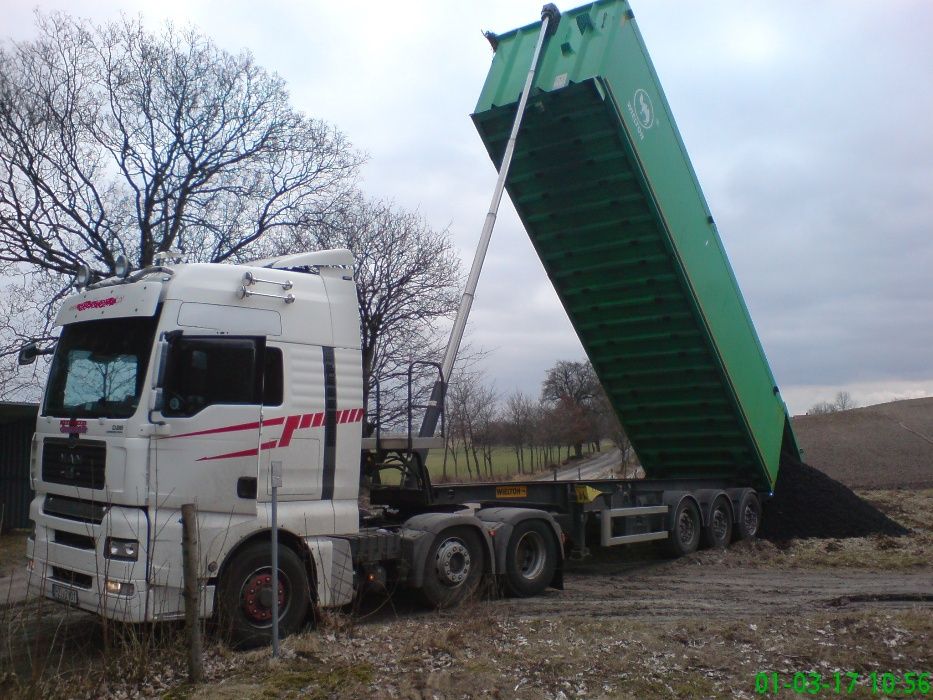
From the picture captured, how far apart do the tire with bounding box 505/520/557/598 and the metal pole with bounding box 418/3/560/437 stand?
1408 mm

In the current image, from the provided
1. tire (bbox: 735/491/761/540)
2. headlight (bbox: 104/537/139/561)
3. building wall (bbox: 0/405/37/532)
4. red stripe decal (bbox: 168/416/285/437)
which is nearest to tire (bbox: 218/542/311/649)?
headlight (bbox: 104/537/139/561)

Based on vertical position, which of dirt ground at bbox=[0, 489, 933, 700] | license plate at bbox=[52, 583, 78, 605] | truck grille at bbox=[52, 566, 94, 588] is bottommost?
dirt ground at bbox=[0, 489, 933, 700]

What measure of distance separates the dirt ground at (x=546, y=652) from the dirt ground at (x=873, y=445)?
18.1 m

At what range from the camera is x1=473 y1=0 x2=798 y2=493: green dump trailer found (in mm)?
9125

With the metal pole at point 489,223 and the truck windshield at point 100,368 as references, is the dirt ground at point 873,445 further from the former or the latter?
the truck windshield at point 100,368

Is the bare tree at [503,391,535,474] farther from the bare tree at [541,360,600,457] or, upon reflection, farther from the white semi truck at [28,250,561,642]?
the white semi truck at [28,250,561,642]

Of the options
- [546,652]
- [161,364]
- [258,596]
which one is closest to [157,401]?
[161,364]

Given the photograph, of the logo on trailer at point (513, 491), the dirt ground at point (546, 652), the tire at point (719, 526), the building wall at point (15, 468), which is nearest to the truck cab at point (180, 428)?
the dirt ground at point (546, 652)

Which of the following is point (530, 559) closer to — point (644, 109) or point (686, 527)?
point (686, 527)

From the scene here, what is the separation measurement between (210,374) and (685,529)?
741 centimetres

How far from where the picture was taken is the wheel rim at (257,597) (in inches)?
241

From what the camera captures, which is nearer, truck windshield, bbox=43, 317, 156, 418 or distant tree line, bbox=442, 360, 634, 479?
truck windshield, bbox=43, 317, 156, 418

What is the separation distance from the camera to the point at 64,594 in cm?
605

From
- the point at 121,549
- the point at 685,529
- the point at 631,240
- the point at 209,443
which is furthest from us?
the point at 685,529
